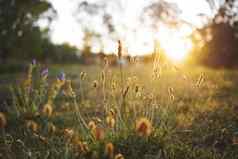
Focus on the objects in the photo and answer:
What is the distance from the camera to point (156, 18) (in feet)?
32.4

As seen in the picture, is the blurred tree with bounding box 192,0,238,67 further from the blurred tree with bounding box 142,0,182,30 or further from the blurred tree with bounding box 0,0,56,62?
the blurred tree with bounding box 0,0,56,62

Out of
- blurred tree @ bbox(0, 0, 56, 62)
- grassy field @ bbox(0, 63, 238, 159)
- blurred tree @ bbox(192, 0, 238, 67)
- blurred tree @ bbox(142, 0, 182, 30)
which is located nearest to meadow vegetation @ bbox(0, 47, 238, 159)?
grassy field @ bbox(0, 63, 238, 159)

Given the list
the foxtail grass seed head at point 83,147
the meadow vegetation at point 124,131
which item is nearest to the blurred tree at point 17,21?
the meadow vegetation at point 124,131

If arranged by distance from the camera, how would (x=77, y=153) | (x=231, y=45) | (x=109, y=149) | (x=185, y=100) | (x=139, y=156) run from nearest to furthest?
(x=109, y=149) < (x=77, y=153) < (x=139, y=156) < (x=185, y=100) < (x=231, y=45)

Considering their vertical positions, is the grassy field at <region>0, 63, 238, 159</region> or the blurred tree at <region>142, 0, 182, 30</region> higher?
the blurred tree at <region>142, 0, 182, 30</region>

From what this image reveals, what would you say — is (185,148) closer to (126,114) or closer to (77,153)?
(126,114)

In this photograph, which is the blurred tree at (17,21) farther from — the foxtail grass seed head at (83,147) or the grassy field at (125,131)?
the foxtail grass seed head at (83,147)

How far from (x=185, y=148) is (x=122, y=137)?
0.55 m

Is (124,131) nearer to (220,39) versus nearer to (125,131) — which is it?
(125,131)

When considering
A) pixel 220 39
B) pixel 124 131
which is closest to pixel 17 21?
pixel 220 39

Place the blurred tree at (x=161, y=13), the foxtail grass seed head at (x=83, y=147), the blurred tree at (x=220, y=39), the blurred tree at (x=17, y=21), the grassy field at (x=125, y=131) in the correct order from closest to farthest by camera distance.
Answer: the foxtail grass seed head at (x=83, y=147) < the grassy field at (x=125, y=131) < the blurred tree at (x=161, y=13) < the blurred tree at (x=220, y=39) < the blurred tree at (x=17, y=21)

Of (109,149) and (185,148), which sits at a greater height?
(109,149)

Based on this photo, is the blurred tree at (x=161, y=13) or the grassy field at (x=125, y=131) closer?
the grassy field at (x=125, y=131)

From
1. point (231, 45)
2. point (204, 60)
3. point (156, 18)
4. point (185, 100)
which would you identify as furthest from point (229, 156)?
point (204, 60)
